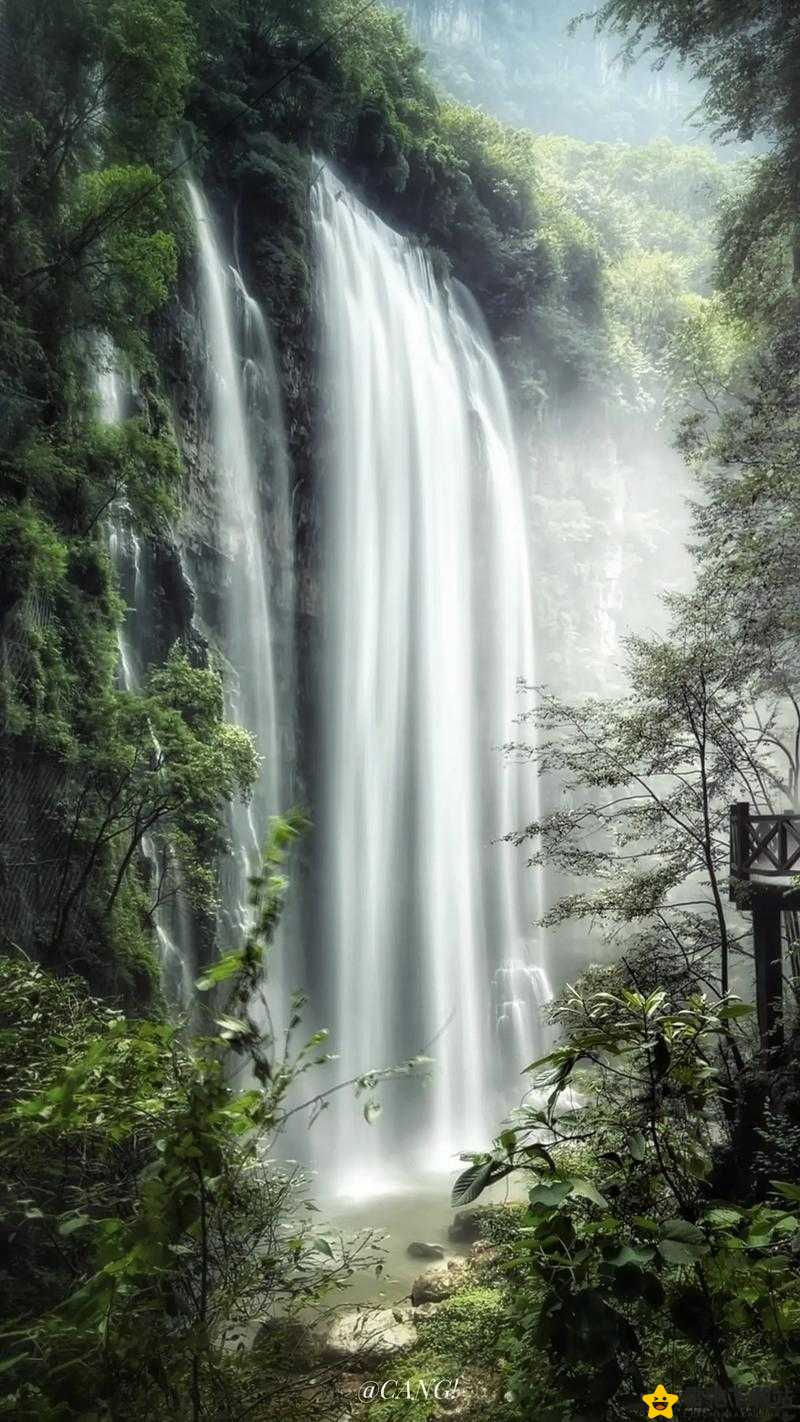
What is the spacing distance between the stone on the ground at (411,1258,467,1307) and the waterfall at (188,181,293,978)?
6910 millimetres

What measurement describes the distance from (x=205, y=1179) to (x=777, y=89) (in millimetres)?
15552

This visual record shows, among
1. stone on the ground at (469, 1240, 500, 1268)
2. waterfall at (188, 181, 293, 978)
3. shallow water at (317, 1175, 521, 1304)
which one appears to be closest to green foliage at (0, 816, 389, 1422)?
shallow water at (317, 1175, 521, 1304)

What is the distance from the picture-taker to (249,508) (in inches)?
630

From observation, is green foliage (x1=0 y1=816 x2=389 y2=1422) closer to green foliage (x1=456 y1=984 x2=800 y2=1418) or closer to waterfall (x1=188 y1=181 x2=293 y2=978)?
green foliage (x1=456 y1=984 x2=800 y2=1418)

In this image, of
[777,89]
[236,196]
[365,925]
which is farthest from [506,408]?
[365,925]

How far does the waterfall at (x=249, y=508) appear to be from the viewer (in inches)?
601

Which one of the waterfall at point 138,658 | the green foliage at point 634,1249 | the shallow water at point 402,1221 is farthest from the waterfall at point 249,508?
the green foliage at point 634,1249

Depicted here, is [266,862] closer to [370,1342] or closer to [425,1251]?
[370,1342]

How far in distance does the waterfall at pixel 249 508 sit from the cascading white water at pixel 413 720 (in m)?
1.65

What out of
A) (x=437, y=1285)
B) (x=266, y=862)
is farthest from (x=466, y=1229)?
(x=266, y=862)

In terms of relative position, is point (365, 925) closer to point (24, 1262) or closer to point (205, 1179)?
point (24, 1262)

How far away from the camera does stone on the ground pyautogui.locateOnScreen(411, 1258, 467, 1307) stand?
338 inches

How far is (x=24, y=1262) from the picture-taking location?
5371 millimetres

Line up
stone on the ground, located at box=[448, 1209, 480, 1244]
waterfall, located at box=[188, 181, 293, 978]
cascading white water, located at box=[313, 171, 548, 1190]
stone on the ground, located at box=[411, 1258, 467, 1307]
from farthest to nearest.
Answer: cascading white water, located at box=[313, 171, 548, 1190]
waterfall, located at box=[188, 181, 293, 978]
stone on the ground, located at box=[448, 1209, 480, 1244]
stone on the ground, located at box=[411, 1258, 467, 1307]
